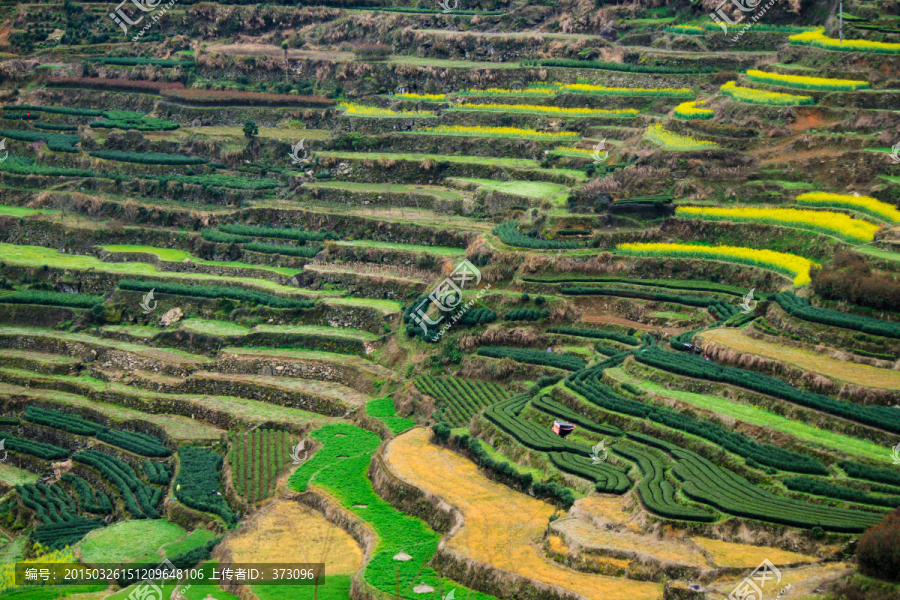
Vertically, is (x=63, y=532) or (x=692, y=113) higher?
(x=692, y=113)

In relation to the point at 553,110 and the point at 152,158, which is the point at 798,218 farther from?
the point at 152,158

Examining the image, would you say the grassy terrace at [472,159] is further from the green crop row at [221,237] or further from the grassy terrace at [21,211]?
the grassy terrace at [21,211]

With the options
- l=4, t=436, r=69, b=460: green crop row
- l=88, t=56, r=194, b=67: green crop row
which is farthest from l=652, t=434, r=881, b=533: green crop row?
l=88, t=56, r=194, b=67: green crop row

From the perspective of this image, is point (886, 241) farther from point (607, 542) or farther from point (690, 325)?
point (607, 542)

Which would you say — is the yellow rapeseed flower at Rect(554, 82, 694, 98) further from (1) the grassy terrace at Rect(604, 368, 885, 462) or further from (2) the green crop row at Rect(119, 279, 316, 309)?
(1) the grassy terrace at Rect(604, 368, 885, 462)

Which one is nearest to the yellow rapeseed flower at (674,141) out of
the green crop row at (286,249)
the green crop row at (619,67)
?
the green crop row at (619,67)

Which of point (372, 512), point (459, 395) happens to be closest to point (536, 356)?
point (459, 395)

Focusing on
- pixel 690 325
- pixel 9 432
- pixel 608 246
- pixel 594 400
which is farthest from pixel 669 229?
pixel 9 432
